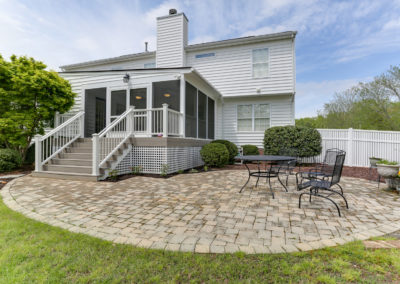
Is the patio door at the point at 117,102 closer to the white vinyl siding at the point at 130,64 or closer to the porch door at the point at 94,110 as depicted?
the porch door at the point at 94,110

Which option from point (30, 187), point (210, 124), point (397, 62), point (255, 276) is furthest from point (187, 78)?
point (397, 62)

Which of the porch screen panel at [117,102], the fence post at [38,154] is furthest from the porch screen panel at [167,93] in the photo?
the fence post at [38,154]

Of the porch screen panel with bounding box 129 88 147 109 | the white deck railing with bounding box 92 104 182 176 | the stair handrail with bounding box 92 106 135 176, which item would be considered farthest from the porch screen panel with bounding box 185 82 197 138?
the stair handrail with bounding box 92 106 135 176

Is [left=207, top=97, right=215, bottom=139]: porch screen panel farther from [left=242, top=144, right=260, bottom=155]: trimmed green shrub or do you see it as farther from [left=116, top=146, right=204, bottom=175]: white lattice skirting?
[left=116, top=146, right=204, bottom=175]: white lattice skirting

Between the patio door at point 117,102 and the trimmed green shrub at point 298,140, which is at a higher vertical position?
the patio door at point 117,102

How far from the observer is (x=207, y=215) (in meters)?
3.25

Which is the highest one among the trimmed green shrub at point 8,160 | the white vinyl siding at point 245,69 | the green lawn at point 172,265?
the white vinyl siding at point 245,69

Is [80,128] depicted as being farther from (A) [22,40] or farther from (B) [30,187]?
(A) [22,40]

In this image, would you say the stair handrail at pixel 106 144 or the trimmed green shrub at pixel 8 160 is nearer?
the stair handrail at pixel 106 144

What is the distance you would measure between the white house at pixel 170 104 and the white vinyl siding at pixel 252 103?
52mm

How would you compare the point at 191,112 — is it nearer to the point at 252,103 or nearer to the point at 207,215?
the point at 252,103

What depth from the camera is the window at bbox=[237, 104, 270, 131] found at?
11203mm

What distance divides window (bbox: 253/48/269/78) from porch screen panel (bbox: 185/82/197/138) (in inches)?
164

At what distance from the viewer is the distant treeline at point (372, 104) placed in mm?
14972
